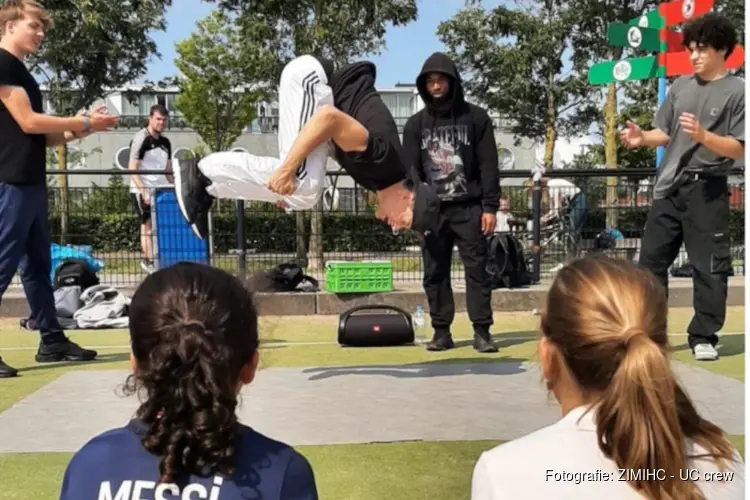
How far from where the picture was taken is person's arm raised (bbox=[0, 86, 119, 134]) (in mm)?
4883

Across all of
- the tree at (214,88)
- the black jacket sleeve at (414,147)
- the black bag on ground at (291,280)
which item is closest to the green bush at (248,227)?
the black bag on ground at (291,280)

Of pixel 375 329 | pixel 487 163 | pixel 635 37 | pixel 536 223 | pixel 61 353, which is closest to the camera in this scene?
pixel 61 353

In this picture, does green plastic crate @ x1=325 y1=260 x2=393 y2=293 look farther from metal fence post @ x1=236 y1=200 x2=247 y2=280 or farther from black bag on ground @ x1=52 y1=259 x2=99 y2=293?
black bag on ground @ x1=52 y1=259 x2=99 y2=293

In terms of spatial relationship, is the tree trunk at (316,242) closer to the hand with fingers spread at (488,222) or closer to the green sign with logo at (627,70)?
the hand with fingers spread at (488,222)

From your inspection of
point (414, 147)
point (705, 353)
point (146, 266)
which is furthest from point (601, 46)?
point (705, 353)

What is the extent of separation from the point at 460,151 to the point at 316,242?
328 cm

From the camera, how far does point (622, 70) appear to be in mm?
10289

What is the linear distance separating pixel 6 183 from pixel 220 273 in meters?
3.89

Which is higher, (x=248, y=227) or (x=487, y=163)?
(x=487, y=163)

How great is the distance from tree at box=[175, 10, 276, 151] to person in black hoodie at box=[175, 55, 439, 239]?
2132cm

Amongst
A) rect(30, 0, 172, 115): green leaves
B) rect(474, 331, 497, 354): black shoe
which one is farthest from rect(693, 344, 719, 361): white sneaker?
rect(30, 0, 172, 115): green leaves

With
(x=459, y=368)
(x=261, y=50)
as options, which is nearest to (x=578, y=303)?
(x=459, y=368)

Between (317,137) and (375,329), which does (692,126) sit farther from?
(375,329)

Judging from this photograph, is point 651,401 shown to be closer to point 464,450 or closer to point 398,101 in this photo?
point 464,450
